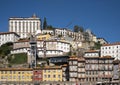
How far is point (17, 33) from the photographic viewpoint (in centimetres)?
14462

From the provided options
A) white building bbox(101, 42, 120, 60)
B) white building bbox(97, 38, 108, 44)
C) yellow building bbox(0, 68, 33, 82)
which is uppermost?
white building bbox(97, 38, 108, 44)

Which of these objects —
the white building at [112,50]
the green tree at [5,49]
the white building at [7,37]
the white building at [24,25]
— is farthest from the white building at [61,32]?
the white building at [112,50]

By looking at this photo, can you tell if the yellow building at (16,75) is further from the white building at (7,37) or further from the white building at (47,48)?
the white building at (7,37)

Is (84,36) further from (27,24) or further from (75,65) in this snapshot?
(75,65)

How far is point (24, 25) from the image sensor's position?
146m

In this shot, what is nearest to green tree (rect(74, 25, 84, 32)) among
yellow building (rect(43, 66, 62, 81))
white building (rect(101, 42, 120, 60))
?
white building (rect(101, 42, 120, 60))

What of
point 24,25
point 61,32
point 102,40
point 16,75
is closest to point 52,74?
point 16,75

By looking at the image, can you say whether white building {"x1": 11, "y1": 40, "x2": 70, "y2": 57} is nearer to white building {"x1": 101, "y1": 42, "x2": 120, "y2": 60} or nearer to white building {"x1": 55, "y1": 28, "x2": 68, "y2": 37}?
white building {"x1": 101, "y1": 42, "x2": 120, "y2": 60}

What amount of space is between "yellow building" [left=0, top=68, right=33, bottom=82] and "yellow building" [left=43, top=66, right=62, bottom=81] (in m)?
3.90

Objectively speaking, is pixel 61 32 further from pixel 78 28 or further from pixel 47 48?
pixel 47 48

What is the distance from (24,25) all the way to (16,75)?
5652cm

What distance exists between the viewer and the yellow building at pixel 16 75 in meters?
92.1

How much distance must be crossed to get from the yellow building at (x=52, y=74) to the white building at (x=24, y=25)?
54.5m

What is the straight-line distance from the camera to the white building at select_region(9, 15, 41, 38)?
478ft
